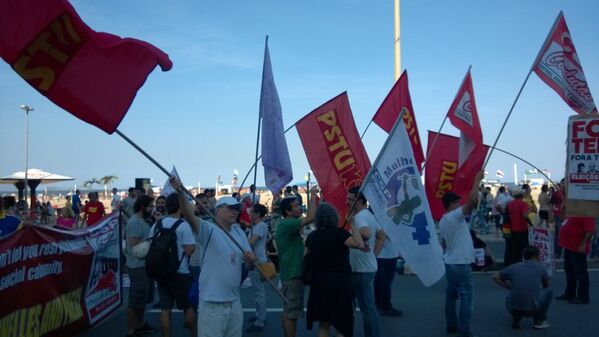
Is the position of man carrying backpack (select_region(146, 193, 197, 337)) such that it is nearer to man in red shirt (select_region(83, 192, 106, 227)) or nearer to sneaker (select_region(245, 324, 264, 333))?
sneaker (select_region(245, 324, 264, 333))

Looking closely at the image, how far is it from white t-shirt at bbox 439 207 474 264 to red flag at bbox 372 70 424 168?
97.8 inches

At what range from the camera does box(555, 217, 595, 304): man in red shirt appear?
7906 mm

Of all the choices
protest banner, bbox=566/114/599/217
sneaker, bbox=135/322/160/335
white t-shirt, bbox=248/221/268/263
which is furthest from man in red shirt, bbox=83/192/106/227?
protest banner, bbox=566/114/599/217

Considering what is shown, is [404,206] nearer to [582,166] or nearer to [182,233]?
[582,166]

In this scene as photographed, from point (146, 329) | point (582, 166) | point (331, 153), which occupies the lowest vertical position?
point (146, 329)

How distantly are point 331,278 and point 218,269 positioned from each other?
1.22m

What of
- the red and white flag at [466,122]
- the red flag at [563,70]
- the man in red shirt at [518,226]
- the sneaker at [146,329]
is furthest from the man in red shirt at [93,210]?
the red flag at [563,70]

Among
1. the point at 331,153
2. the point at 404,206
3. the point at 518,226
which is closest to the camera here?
the point at 404,206

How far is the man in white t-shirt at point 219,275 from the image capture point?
4285 millimetres

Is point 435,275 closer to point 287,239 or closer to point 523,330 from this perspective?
point 287,239

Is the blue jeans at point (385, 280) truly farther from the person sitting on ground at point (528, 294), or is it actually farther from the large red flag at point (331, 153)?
the person sitting on ground at point (528, 294)

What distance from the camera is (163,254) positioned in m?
5.62

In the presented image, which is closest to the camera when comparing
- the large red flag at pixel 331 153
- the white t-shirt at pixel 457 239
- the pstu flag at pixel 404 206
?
the pstu flag at pixel 404 206

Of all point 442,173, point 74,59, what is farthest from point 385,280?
point 74,59
